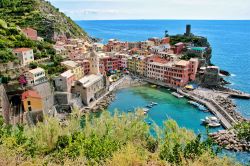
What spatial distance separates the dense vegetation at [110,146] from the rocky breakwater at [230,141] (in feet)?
31.7

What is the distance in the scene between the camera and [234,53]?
8688 cm

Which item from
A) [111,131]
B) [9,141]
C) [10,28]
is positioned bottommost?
[111,131]

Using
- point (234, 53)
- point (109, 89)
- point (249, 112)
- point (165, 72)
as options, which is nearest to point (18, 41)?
point (109, 89)

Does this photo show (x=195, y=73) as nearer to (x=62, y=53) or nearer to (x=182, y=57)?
(x=182, y=57)

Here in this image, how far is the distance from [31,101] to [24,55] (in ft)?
30.6

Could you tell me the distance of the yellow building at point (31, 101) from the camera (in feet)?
96.8

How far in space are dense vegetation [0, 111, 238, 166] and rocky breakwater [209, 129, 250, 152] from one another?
965cm

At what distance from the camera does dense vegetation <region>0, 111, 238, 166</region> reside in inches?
553

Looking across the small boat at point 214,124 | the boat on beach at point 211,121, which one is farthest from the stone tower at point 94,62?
the small boat at point 214,124

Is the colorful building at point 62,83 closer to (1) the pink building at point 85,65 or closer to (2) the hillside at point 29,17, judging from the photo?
(1) the pink building at point 85,65

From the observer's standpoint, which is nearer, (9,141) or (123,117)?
(9,141)

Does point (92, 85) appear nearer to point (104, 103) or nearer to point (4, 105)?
point (104, 103)

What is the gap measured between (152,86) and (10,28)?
27.4 metres

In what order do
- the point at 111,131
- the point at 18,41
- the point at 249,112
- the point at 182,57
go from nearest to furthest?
the point at 111,131, the point at 249,112, the point at 18,41, the point at 182,57
